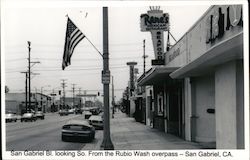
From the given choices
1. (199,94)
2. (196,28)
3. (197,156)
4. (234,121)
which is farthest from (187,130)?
(197,156)

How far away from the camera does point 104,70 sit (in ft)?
37.9

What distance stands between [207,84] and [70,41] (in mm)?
5432

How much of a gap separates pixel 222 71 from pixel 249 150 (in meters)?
2.69

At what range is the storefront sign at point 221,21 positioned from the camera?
9.12 meters

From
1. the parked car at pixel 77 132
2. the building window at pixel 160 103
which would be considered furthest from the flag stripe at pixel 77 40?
the building window at pixel 160 103

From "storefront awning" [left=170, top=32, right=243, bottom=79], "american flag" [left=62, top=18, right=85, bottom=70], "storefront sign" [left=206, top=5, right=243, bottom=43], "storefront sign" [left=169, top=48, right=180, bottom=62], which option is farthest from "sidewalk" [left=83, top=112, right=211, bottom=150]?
"storefront sign" [left=169, top=48, right=180, bottom=62]

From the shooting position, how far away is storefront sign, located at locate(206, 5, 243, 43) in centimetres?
912

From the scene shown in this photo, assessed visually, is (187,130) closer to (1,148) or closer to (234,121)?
(234,121)

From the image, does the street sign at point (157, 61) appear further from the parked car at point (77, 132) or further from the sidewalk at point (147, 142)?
the parked car at point (77, 132)

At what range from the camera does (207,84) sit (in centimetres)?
1410

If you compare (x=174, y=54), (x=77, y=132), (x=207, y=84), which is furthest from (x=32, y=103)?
(x=207, y=84)

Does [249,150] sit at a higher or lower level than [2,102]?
lower

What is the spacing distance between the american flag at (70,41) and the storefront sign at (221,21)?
10.9 ft

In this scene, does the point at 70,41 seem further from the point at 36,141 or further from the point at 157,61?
the point at 157,61
